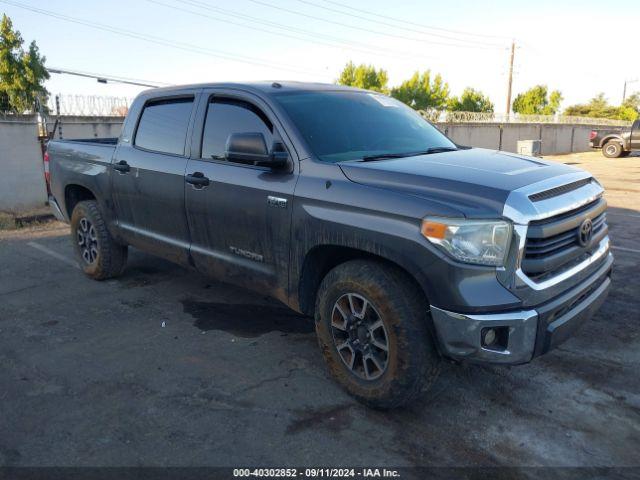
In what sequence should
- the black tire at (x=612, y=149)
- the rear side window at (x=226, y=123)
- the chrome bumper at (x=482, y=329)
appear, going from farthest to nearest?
the black tire at (x=612, y=149)
the rear side window at (x=226, y=123)
the chrome bumper at (x=482, y=329)

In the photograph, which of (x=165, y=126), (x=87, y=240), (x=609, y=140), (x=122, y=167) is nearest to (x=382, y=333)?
(x=165, y=126)

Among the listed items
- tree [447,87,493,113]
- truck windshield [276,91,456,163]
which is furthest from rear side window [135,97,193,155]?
tree [447,87,493,113]

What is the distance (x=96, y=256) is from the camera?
5.64m

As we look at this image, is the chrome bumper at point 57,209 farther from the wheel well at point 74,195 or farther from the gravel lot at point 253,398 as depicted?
the gravel lot at point 253,398

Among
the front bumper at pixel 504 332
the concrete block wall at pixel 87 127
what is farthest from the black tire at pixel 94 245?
the concrete block wall at pixel 87 127

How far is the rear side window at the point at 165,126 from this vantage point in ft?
14.5

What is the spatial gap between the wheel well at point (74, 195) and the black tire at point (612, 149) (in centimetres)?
2469

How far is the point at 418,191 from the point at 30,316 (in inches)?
149

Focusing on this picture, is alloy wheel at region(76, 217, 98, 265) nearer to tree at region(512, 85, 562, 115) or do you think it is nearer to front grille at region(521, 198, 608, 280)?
front grille at region(521, 198, 608, 280)

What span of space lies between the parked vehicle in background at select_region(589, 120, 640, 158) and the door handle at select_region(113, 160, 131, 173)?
971 inches

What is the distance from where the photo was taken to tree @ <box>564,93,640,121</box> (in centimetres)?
6612

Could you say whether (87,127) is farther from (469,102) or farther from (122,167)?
(469,102)

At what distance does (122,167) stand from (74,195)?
1.43 meters

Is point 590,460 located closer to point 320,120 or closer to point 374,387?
point 374,387
